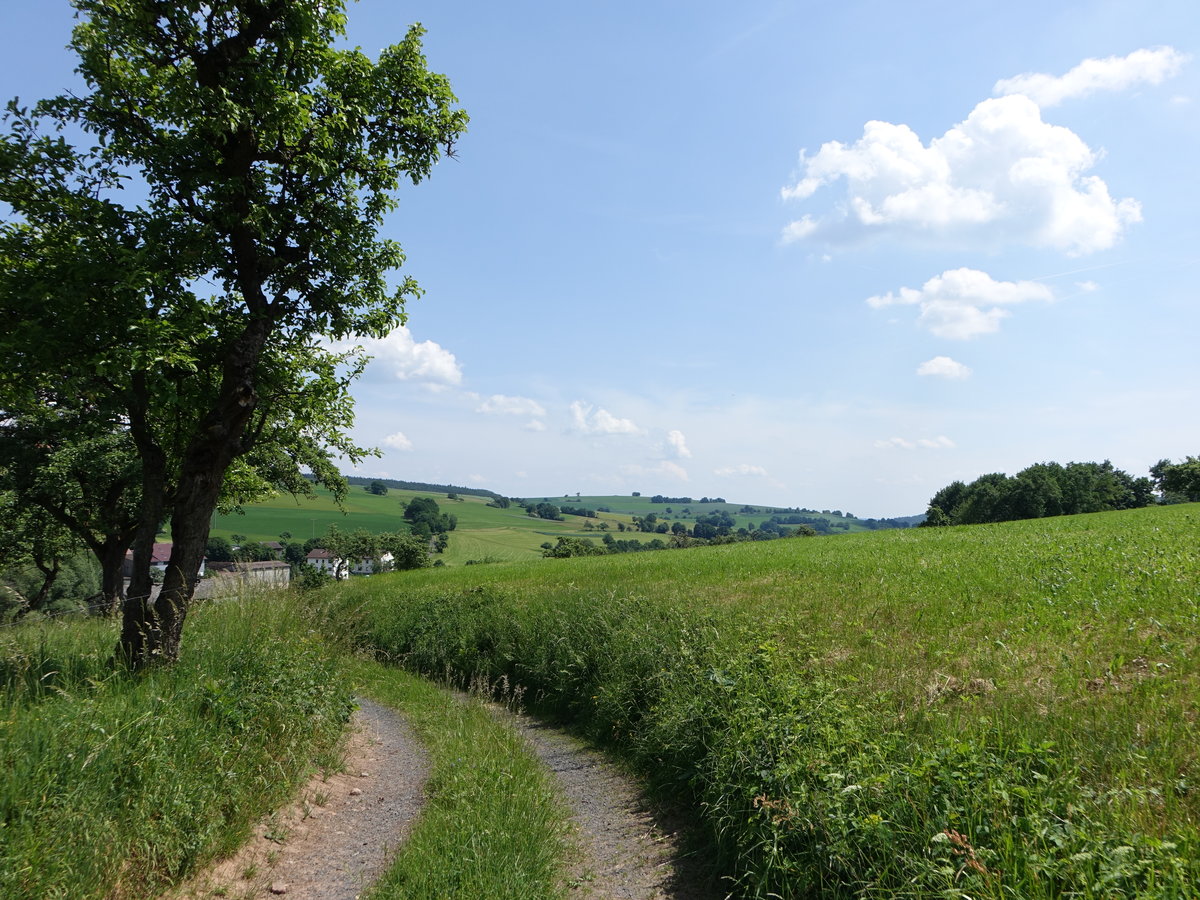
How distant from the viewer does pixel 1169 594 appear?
871cm

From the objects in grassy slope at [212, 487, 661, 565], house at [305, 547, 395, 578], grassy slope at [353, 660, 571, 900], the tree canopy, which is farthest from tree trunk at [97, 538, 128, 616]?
the tree canopy

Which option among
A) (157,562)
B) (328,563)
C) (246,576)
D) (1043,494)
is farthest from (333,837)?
(1043,494)

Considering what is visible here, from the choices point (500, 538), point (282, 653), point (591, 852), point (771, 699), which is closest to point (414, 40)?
point (282, 653)

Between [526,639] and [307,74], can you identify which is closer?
[307,74]

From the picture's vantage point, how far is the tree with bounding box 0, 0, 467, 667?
25.7 feet

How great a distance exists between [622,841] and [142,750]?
4.63m

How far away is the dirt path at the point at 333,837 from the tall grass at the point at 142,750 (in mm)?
255

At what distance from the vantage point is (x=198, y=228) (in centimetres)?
861

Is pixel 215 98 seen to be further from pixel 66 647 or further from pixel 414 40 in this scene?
pixel 66 647

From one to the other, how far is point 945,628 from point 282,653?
9.11 meters

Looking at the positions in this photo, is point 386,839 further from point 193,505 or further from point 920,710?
point 920,710

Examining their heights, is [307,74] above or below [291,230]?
above

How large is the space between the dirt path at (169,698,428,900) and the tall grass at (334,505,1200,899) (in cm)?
310

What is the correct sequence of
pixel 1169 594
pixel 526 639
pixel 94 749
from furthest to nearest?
pixel 526 639 → pixel 1169 594 → pixel 94 749
